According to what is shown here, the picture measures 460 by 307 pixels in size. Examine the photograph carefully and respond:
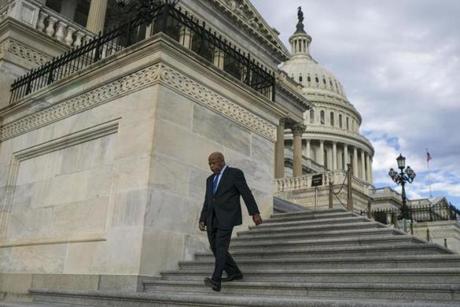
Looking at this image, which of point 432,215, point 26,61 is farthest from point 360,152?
point 26,61

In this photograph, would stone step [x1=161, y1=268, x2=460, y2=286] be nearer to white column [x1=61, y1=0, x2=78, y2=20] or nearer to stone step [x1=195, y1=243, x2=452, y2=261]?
stone step [x1=195, y1=243, x2=452, y2=261]

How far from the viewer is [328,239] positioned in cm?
694

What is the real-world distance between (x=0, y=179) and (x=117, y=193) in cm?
471

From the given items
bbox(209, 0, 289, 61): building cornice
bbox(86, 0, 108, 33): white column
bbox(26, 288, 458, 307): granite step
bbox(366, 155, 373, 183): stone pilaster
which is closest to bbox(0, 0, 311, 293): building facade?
bbox(26, 288, 458, 307): granite step

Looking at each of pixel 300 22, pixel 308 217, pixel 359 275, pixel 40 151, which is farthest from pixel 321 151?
pixel 359 275

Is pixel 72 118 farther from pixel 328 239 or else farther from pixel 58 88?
pixel 328 239

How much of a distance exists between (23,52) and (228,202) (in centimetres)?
960

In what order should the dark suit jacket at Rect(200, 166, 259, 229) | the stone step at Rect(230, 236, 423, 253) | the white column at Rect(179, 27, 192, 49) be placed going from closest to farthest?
the dark suit jacket at Rect(200, 166, 259, 229)
the stone step at Rect(230, 236, 423, 253)
the white column at Rect(179, 27, 192, 49)

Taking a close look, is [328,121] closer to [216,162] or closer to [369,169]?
[369,169]

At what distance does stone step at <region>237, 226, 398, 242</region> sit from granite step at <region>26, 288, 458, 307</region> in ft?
7.39

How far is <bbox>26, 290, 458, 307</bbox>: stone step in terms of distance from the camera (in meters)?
4.01

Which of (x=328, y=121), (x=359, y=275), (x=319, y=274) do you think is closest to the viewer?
(x=359, y=275)

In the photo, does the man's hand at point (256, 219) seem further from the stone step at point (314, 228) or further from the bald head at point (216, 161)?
the stone step at point (314, 228)

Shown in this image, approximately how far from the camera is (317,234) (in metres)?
7.54
